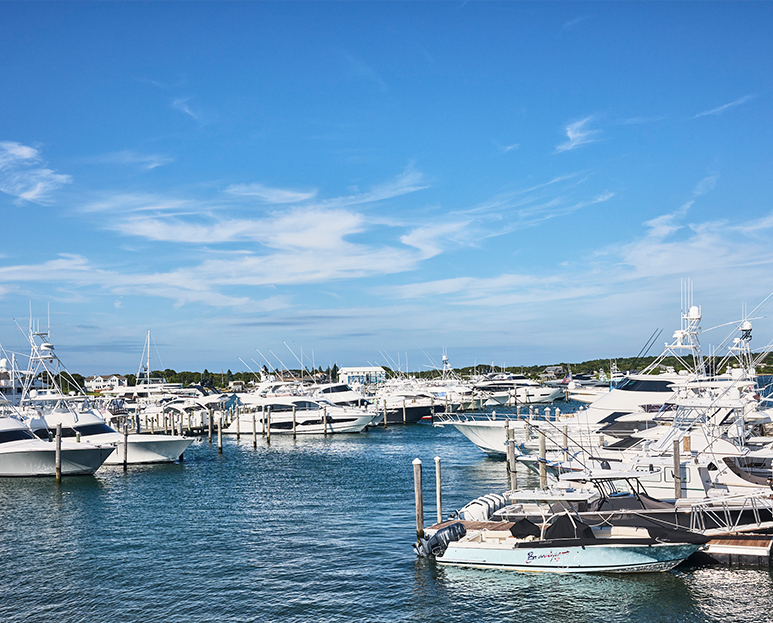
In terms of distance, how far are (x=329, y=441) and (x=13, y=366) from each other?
27.0 meters

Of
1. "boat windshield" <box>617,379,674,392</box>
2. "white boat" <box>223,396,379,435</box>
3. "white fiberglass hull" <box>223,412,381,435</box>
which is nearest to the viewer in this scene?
"boat windshield" <box>617,379,674,392</box>

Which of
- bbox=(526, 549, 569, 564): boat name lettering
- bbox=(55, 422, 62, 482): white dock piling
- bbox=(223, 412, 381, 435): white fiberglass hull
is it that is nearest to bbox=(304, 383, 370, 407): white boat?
bbox=(223, 412, 381, 435): white fiberglass hull

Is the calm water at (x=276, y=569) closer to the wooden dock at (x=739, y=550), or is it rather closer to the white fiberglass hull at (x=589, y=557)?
the white fiberglass hull at (x=589, y=557)

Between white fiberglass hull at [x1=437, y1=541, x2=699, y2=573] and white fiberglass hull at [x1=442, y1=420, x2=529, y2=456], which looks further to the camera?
white fiberglass hull at [x1=442, y1=420, x2=529, y2=456]

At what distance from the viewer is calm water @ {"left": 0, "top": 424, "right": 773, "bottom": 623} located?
19047 mm

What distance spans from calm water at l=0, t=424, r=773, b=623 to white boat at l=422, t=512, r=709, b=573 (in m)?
0.35

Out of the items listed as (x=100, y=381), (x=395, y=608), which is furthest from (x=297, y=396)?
(x=100, y=381)

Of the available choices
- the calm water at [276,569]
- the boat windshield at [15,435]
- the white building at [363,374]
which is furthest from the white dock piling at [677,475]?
the white building at [363,374]

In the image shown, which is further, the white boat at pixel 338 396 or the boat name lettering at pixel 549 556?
the white boat at pixel 338 396

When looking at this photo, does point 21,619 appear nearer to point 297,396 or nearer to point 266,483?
point 266,483

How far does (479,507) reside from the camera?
25062 mm

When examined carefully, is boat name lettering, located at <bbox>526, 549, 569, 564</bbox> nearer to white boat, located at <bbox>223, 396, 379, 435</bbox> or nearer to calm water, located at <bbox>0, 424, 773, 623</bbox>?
calm water, located at <bbox>0, 424, 773, 623</bbox>

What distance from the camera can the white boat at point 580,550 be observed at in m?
20.6

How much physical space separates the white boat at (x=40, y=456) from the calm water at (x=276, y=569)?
0.77 m
